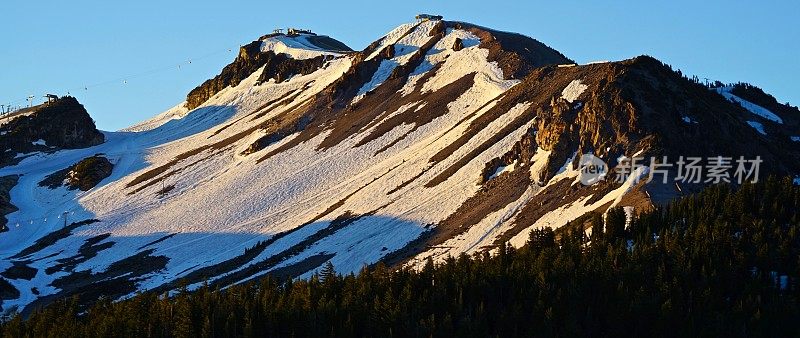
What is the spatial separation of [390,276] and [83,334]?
2126cm

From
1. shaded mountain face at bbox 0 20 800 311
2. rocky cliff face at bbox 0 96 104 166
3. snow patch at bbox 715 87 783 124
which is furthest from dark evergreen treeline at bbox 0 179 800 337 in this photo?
rocky cliff face at bbox 0 96 104 166

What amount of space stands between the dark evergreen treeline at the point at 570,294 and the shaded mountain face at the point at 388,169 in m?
7.77

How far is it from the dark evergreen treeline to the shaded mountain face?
25.5 ft

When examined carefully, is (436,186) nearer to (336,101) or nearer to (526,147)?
(526,147)

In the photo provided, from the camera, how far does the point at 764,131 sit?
123938mm

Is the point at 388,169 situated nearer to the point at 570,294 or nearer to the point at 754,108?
the point at 754,108

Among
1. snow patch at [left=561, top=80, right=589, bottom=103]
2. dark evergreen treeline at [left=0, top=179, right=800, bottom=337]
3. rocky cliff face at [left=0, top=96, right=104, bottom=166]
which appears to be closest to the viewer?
dark evergreen treeline at [left=0, top=179, right=800, bottom=337]

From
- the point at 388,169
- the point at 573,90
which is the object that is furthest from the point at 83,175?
the point at 573,90

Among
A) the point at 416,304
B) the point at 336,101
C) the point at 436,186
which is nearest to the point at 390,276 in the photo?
the point at 416,304

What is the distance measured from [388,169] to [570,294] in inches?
2161

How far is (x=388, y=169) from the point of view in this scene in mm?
133250

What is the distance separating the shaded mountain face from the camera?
107125mm

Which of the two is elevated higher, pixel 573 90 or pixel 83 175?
pixel 573 90

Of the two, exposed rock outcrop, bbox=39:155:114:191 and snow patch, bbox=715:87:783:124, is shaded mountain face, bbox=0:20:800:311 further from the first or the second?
exposed rock outcrop, bbox=39:155:114:191
